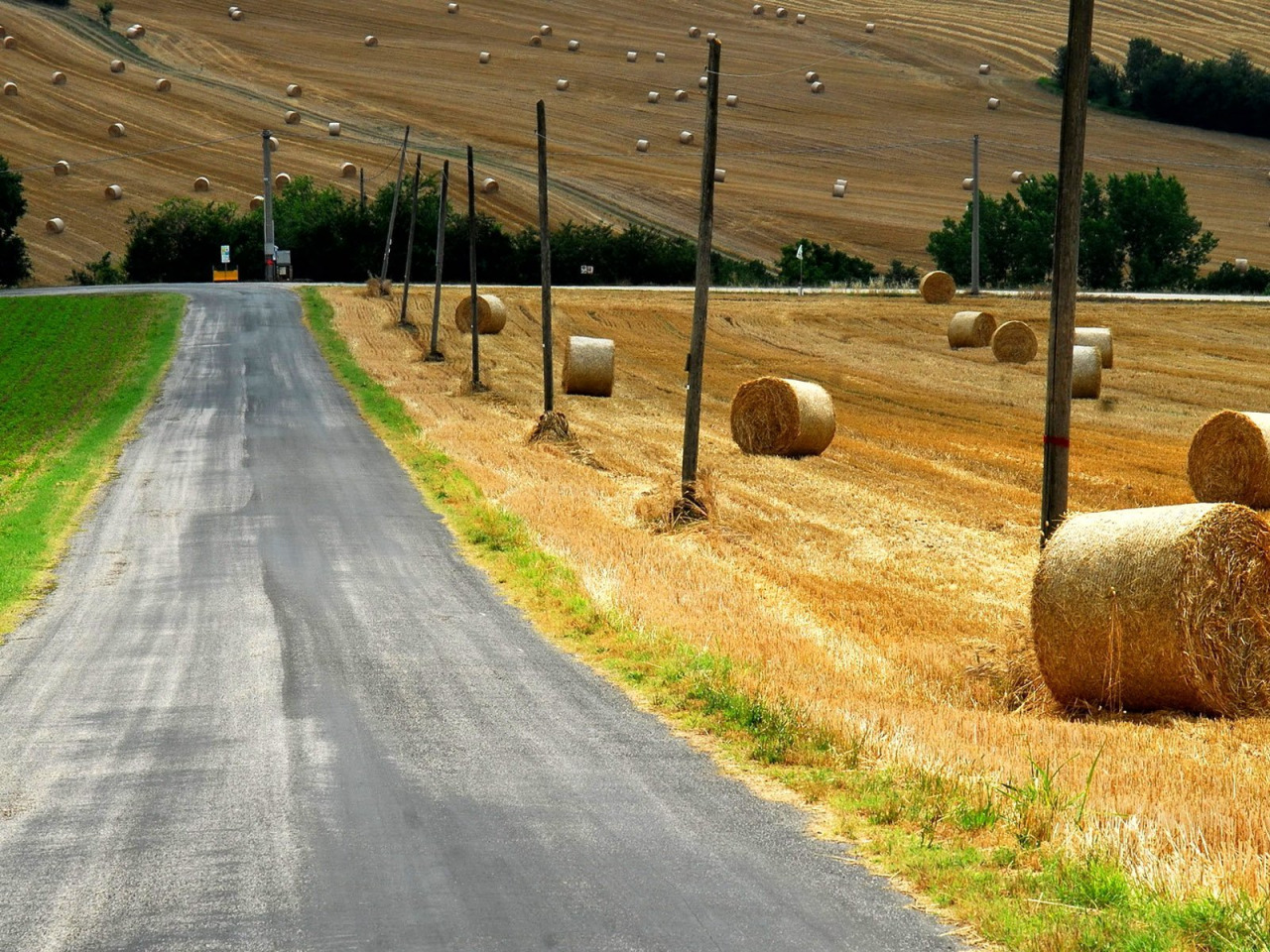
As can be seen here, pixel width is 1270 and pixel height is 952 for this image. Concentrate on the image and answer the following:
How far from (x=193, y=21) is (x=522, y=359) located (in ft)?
242

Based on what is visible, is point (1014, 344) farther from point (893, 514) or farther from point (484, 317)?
point (893, 514)

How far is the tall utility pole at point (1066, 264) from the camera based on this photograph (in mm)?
14219

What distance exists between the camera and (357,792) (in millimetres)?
9219

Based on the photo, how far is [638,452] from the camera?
30.5 m

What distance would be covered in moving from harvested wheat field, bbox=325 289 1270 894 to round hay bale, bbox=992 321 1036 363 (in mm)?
520

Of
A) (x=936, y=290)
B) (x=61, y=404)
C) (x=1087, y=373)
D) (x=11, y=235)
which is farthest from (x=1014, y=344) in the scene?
(x=11, y=235)

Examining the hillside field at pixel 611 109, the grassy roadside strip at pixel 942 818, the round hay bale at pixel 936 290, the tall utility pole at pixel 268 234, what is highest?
the hillside field at pixel 611 109

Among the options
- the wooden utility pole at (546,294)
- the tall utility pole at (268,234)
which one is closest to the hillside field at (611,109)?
the tall utility pole at (268,234)

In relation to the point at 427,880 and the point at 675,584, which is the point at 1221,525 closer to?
the point at 675,584

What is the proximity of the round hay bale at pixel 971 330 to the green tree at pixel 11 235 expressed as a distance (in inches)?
1754

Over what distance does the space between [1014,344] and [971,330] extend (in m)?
3.45

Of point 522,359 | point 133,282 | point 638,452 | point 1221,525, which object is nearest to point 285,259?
point 133,282

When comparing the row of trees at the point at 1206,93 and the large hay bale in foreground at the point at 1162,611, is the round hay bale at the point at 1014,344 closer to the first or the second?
the large hay bale in foreground at the point at 1162,611

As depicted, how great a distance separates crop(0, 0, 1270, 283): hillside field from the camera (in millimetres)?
87000
